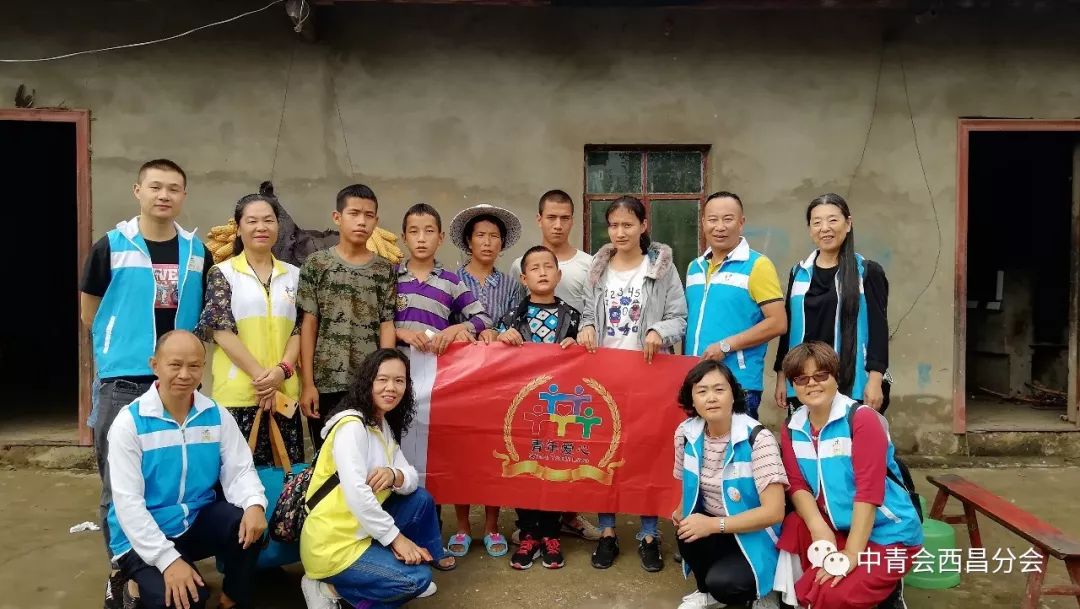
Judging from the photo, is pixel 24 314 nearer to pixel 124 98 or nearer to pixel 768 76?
pixel 124 98

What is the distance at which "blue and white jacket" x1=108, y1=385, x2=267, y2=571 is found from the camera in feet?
8.18

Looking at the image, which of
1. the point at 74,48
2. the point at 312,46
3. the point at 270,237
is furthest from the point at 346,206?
the point at 74,48

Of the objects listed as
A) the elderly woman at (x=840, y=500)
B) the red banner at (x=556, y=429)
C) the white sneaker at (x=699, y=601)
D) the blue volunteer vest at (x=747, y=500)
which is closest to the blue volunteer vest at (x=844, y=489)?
the elderly woman at (x=840, y=500)

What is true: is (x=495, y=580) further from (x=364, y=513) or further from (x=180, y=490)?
(x=180, y=490)

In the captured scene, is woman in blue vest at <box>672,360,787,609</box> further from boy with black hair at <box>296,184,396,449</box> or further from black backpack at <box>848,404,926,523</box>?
boy with black hair at <box>296,184,396,449</box>

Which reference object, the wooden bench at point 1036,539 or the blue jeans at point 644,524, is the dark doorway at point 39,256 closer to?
the blue jeans at point 644,524

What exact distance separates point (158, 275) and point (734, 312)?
104 inches

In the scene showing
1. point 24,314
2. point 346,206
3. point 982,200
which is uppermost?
point 982,200

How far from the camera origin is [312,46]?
5152 millimetres

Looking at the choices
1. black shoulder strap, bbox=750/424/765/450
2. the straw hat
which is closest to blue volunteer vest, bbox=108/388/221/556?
the straw hat

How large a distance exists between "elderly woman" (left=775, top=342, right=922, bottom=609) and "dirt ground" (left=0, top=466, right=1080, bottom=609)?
1.83 feet

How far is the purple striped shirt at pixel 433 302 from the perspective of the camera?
341 cm

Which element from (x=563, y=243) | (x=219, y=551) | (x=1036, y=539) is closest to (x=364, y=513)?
(x=219, y=551)

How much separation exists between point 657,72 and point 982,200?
5.69 m
